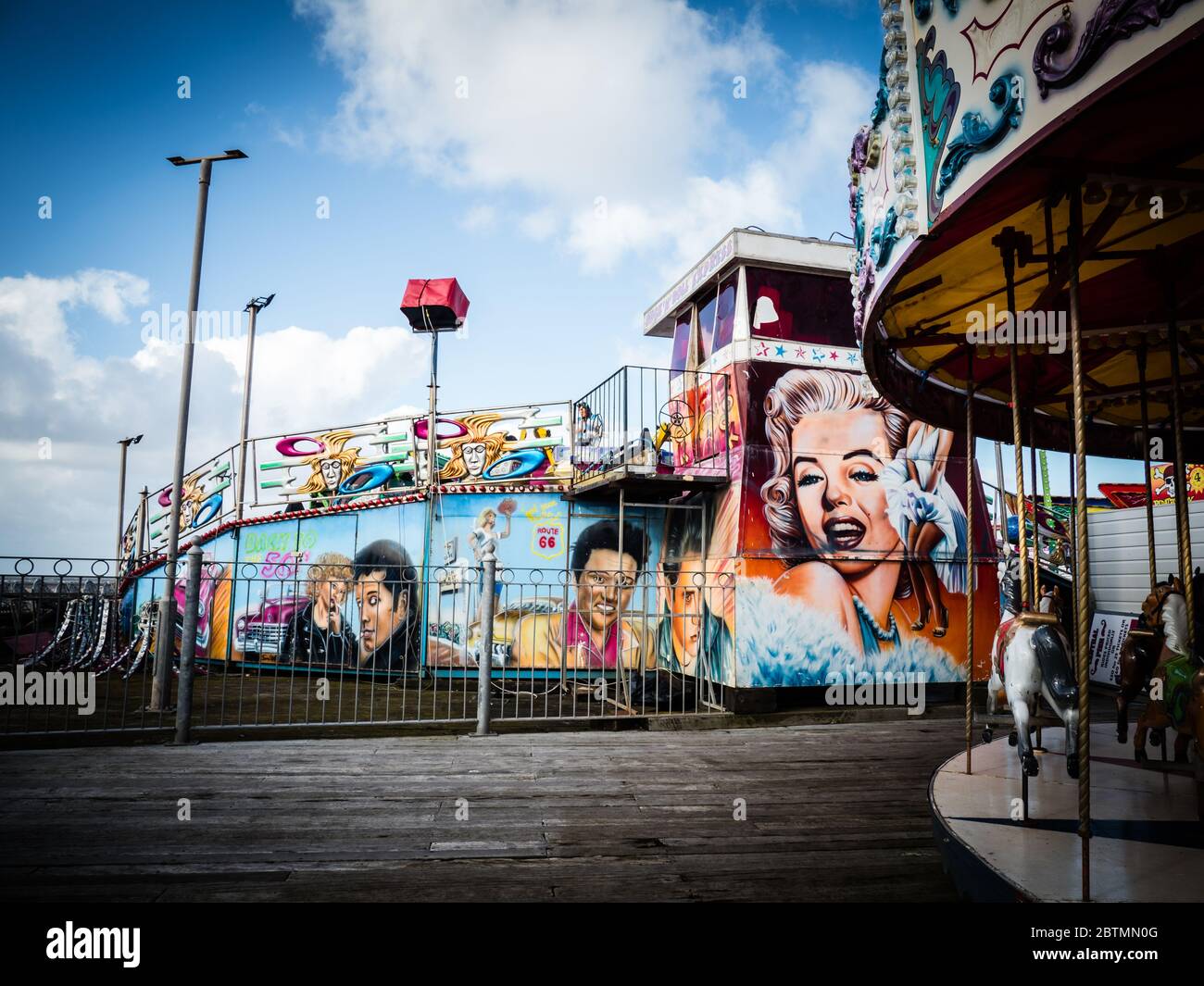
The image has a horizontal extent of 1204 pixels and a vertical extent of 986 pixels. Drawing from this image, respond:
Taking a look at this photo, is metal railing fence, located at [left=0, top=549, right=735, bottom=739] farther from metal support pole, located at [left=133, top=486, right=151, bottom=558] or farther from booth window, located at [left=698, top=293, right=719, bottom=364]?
booth window, located at [left=698, top=293, right=719, bottom=364]

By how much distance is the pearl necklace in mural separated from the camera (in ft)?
34.3

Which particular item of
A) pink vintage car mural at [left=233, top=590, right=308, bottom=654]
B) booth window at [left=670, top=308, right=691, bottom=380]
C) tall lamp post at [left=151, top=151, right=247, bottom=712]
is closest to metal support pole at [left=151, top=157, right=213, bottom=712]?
tall lamp post at [left=151, top=151, right=247, bottom=712]

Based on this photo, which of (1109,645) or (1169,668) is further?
(1109,645)

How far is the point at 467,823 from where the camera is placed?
496cm

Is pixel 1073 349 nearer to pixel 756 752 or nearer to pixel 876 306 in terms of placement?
pixel 876 306

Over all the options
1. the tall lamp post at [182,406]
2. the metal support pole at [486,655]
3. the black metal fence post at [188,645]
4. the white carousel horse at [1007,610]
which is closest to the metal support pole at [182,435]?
the tall lamp post at [182,406]

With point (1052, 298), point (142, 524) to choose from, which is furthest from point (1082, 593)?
point (142, 524)

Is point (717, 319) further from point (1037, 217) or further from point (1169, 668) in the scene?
point (1169, 668)

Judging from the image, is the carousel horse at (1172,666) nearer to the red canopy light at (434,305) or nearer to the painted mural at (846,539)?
the painted mural at (846,539)

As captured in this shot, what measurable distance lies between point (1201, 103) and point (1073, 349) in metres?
1.03

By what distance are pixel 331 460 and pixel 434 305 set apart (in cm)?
356

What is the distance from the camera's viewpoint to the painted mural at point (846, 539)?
33.2 ft

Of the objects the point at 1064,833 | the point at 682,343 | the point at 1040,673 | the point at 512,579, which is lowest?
the point at 1064,833
